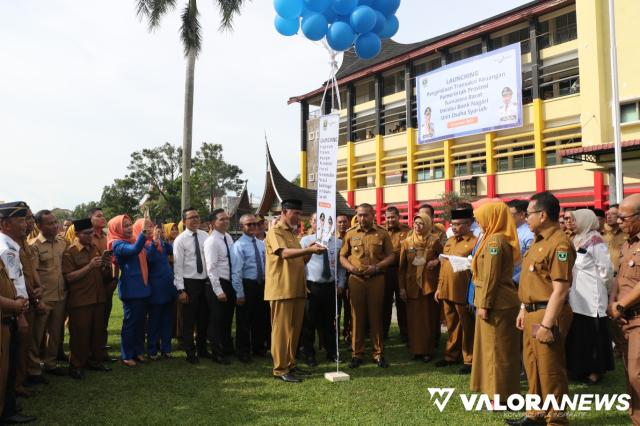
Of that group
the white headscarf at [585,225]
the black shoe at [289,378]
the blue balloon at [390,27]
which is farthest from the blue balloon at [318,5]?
the black shoe at [289,378]

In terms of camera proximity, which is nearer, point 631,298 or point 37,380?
point 631,298

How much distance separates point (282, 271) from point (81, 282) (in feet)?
7.30

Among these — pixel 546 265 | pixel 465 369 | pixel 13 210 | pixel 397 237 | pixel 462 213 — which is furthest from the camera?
pixel 397 237

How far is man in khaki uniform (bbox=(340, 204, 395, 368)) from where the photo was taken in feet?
19.5

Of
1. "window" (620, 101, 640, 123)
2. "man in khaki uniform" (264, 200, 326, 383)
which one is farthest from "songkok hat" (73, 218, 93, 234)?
"window" (620, 101, 640, 123)

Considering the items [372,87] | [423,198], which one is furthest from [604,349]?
[372,87]

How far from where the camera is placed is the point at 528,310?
378 centimetres

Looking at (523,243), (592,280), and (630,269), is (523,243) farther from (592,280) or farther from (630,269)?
(630,269)

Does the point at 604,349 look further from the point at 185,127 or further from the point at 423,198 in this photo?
the point at 423,198

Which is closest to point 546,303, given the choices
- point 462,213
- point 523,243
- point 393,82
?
point 523,243

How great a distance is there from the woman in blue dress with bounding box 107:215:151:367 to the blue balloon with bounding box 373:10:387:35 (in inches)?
159

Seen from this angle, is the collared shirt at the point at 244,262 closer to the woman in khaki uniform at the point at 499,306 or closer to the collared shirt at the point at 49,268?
the collared shirt at the point at 49,268

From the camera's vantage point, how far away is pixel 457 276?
5707 mm

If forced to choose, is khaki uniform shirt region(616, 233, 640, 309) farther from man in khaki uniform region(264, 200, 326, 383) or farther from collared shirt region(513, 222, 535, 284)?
man in khaki uniform region(264, 200, 326, 383)
